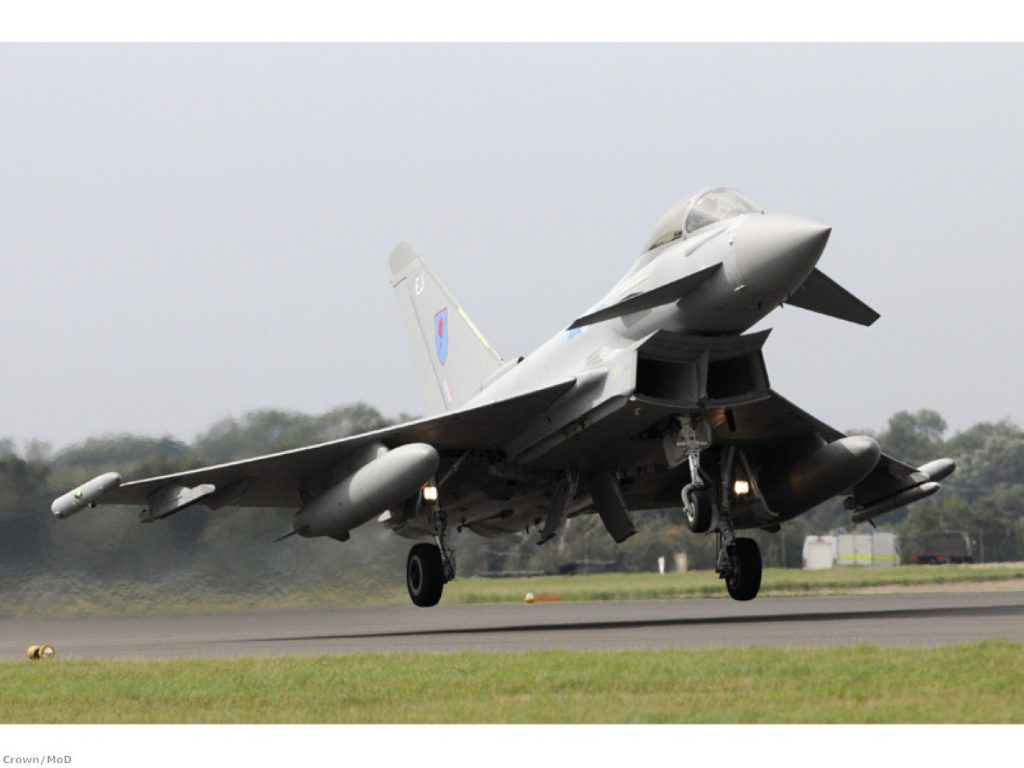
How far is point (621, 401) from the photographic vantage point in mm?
15414

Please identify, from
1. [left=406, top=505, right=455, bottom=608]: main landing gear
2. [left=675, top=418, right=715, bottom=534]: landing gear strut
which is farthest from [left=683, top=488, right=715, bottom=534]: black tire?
[left=406, top=505, right=455, bottom=608]: main landing gear

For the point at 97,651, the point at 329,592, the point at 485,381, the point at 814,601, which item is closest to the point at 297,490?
the point at 329,592

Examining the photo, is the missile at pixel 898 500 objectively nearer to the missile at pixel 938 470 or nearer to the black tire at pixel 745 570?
the missile at pixel 938 470

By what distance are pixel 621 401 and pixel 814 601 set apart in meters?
7.70

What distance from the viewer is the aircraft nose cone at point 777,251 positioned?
554 inches

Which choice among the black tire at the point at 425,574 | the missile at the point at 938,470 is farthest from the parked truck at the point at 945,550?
the black tire at the point at 425,574

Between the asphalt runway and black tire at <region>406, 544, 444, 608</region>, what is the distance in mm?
364

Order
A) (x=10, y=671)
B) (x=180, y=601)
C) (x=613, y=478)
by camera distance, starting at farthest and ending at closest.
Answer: (x=180, y=601)
(x=613, y=478)
(x=10, y=671)

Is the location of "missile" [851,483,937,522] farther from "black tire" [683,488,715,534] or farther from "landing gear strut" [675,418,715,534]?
"black tire" [683,488,715,534]

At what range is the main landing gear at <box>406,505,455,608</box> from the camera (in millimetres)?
17875

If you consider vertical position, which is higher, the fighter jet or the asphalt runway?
the fighter jet

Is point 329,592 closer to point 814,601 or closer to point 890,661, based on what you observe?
point 814,601

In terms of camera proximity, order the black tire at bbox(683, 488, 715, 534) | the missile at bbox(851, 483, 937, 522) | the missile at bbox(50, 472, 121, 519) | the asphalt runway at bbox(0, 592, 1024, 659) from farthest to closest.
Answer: the missile at bbox(851, 483, 937, 522)
the missile at bbox(50, 472, 121, 519)
the black tire at bbox(683, 488, 715, 534)
the asphalt runway at bbox(0, 592, 1024, 659)

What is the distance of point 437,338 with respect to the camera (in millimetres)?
22047
